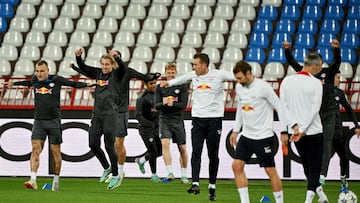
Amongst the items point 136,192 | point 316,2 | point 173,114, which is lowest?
point 136,192

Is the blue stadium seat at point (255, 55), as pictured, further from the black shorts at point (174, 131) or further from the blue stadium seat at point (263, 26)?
the black shorts at point (174, 131)

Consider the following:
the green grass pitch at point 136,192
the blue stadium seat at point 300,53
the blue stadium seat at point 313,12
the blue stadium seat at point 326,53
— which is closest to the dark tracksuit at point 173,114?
the green grass pitch at point 136,192

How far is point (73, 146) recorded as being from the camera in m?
17.6

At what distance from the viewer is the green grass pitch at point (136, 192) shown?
12.2 metres

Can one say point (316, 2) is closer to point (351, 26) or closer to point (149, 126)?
point (351, 26)

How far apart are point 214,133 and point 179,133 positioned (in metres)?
3.67

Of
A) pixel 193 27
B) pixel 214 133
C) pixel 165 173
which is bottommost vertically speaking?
pixel 165 173

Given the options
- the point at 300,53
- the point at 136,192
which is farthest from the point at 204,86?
the point at 300,53

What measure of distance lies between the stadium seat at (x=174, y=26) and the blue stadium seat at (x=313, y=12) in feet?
11.8

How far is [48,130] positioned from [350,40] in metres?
12.1

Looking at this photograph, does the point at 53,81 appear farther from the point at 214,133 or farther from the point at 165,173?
the point at 165,173

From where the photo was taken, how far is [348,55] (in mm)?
23125

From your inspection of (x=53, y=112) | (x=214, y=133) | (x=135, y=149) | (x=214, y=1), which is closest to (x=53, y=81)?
(x=53, y=112)

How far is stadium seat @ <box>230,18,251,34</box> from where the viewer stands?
23703 mm
